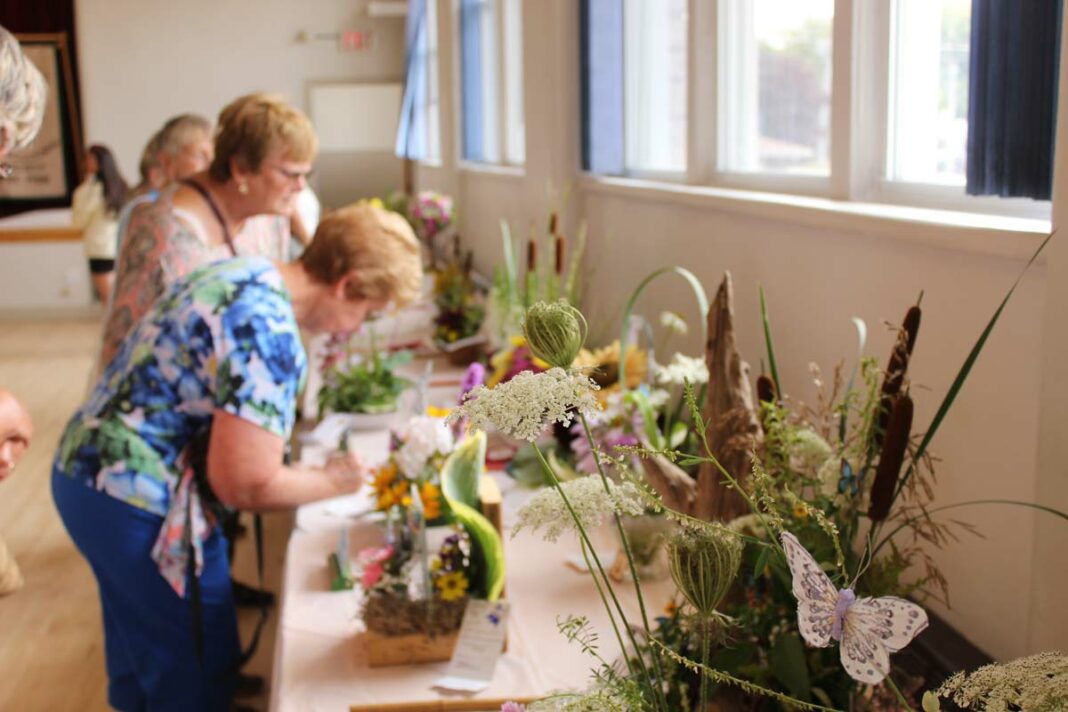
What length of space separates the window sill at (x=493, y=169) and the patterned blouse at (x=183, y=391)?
8.77ft

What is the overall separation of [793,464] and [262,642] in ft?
8.84

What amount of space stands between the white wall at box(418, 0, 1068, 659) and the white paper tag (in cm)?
62

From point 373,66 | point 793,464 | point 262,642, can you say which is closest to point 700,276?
point 793,464

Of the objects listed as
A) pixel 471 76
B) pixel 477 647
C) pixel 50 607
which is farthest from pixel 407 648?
pixel 471 76

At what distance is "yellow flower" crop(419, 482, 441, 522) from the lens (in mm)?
1940

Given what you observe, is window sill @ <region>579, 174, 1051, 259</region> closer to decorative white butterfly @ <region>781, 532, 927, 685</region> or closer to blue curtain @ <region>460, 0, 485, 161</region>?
decorative white butterfly @ <region>781, 532, 927, 685</region>

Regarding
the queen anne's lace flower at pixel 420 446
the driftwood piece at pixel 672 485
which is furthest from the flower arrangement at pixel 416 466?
the driftwood piece at pixel 672 485

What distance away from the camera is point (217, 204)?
2.87 meters

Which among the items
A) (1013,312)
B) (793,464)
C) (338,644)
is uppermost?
(1013,312)

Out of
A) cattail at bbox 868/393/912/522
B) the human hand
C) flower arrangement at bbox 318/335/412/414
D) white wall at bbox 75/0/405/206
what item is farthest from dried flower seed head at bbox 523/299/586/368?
white wall at bbox 75/0/405/206

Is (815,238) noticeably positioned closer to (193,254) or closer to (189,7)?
(193,254)

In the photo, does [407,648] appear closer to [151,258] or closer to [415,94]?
[151,258]

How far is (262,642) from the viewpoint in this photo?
11.8 ft

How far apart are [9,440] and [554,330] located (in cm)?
85
